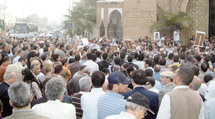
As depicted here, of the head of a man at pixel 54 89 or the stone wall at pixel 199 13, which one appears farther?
the stone wall at pixel 199 13

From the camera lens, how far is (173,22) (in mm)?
20609

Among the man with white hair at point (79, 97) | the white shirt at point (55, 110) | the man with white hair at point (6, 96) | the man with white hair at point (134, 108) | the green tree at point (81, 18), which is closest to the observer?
the man with white hair at point (134, 108)

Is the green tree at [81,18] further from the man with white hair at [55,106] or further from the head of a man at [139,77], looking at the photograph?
the man with white hair at [55,106]

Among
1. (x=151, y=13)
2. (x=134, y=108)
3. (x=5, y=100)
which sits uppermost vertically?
(x=151, y=13)

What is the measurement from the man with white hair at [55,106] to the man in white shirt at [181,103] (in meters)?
1.29

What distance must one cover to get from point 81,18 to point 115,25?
454 centimetres

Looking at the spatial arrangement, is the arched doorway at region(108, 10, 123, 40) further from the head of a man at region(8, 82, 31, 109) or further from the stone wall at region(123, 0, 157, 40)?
the head of a man at region(8, 82, 31, 109)

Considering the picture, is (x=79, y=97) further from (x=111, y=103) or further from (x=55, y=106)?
(x=55, y=106)

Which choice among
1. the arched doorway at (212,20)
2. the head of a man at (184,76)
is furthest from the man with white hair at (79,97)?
the arched doorway at (212,20)

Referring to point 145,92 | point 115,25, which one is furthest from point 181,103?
point 115,25

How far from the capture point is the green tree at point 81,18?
32.8 meters

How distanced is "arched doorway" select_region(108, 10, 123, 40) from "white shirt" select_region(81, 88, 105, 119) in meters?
25.8

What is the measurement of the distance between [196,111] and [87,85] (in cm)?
193

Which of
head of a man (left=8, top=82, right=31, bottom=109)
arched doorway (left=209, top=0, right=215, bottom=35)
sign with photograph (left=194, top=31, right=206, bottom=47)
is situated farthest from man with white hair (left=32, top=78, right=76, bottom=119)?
arched doorway (left=209, top=0, right=215, bottom=35)
